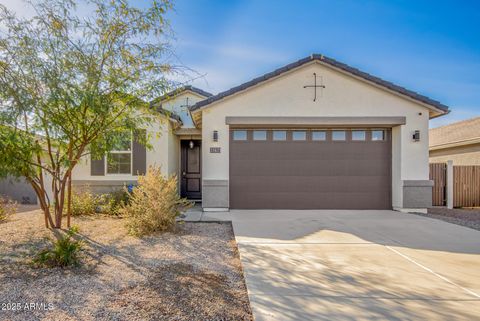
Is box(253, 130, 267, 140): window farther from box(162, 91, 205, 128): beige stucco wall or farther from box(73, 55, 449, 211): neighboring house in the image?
box(162, 91, 205, 128): beige stucco wall

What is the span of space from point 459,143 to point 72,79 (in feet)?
61.4

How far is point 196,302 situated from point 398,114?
9.02 metres

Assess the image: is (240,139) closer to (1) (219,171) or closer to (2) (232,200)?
(1) (219,171)

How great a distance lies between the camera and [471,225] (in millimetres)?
7180

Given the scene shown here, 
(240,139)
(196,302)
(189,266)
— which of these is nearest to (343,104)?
(240,139)

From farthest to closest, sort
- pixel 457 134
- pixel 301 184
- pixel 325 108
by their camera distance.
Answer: pixel 457 134, pixel 301 184, pixel 325 108

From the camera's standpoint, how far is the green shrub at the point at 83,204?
7.88 metres

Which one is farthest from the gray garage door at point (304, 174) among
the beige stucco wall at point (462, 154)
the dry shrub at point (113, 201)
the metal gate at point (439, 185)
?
the beige stucco wall at point (462, 154)

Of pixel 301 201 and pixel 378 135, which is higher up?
pixel 378 135

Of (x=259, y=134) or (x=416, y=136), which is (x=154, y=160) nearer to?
(x=259, y=134)

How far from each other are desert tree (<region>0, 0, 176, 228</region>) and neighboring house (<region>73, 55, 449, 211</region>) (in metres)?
3.26

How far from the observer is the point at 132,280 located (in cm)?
361

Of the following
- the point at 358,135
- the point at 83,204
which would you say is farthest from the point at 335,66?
the point at 83,204

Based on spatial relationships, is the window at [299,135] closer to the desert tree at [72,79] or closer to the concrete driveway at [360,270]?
the concrete driveway at [360,270]
